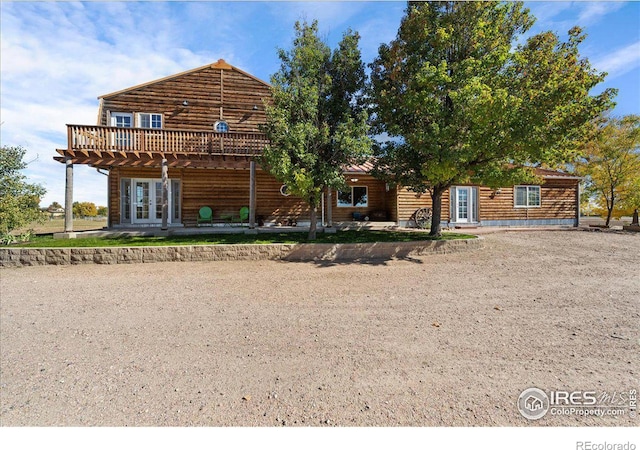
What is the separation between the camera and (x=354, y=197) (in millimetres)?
15914

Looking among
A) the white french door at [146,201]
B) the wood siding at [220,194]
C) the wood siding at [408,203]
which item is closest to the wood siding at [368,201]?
the wood siding at [408,203]

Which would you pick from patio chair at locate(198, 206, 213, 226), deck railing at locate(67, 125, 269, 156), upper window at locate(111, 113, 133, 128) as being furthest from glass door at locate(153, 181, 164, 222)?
upper window at locate(111, 113, 133, 128)

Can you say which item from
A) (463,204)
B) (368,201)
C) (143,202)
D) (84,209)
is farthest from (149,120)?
(84,209)

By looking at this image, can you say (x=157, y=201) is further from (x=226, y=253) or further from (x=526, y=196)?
(x=526, y=196)

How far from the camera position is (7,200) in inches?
342

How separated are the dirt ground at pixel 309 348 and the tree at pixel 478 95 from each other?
3.99 meters

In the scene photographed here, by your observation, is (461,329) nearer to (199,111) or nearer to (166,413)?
(166,413)

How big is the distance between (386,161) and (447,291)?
6.13 m

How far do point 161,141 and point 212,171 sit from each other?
3.03 metres

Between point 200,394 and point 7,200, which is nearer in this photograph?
point 200,394

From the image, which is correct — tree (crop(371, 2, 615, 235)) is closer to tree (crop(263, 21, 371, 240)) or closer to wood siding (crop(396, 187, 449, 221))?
tree (crop(263, 21, 371, 240))

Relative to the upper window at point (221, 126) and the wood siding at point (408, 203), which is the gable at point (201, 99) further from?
the wood siding at point (408, 203)

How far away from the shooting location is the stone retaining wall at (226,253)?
320 inches

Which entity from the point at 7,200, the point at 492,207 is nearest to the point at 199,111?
the point at 7,200
